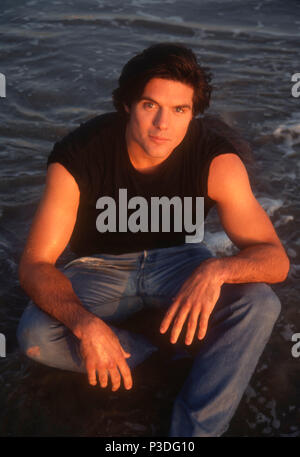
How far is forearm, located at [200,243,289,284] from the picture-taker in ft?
9.56

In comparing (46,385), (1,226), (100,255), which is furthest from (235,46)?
(46,385)

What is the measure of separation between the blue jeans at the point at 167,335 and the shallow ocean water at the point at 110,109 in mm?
294

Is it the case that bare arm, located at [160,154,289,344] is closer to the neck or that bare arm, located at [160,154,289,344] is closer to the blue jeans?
the blue jeans

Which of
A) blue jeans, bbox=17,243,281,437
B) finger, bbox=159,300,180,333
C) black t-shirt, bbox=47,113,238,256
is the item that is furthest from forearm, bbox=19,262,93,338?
black t-shirt, bbox=47,113,238,256

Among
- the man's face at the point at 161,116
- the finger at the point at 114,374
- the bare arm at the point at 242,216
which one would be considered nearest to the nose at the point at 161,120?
the man's face at the point at 161,116

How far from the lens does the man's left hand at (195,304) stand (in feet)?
8.96

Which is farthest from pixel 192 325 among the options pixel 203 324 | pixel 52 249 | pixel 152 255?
pixel 52 249

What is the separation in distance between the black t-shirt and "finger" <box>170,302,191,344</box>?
83 centimetres

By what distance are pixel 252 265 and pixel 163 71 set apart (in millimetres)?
1468

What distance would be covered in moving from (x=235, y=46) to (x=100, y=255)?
25.1 feet

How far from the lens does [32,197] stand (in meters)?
5.10

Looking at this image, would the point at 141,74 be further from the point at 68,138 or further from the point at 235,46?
the point at 235,46

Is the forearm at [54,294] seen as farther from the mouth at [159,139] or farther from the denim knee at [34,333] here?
the mouth at [159,139]

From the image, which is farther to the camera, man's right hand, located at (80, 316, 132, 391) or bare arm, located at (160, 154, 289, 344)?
bare arm, located at (160, 154, 289, 344)
